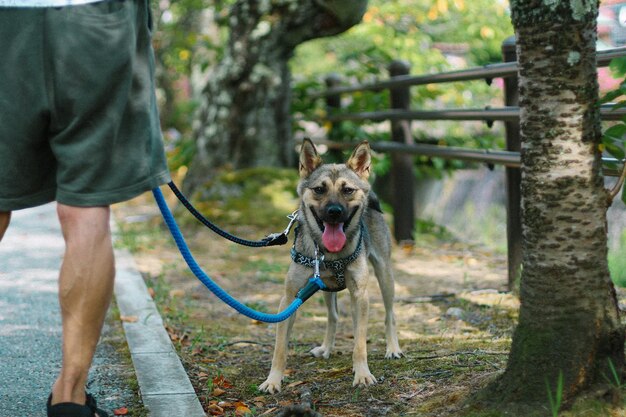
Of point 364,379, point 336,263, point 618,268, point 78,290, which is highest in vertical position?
point 78,290

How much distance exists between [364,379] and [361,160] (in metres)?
1.22

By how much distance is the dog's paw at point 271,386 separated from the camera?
3.71 metres

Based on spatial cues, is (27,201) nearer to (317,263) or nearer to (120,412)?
(120,412)

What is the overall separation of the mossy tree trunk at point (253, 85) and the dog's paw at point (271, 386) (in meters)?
5.79

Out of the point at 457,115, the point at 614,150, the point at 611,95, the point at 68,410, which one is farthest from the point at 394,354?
the point at 457,115

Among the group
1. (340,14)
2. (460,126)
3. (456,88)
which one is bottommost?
(460,126)

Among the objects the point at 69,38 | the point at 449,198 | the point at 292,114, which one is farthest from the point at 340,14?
the point at 69,38

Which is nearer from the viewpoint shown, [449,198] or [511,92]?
[511,92]

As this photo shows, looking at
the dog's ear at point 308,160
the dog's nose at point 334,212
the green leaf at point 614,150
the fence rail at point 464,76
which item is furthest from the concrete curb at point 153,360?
the fence rail at point 464,76

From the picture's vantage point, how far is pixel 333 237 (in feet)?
12.9

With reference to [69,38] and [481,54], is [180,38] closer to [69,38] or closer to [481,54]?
[481,54]

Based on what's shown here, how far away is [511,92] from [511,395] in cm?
340

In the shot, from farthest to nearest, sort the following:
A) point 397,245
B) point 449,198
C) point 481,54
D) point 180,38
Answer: point 180,38 → point 481,54 → point 449,198 → point 397,245

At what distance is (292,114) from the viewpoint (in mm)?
10688
